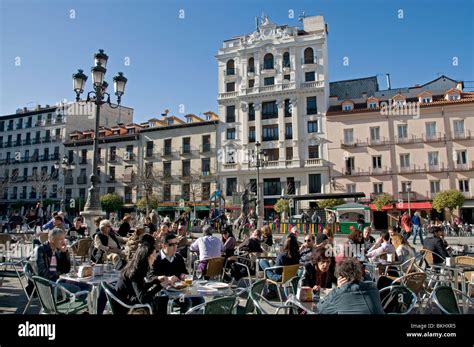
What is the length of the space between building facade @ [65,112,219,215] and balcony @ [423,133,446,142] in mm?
19733

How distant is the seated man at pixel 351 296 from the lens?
2305 millimetres

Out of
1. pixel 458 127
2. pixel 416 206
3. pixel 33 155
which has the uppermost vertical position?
pixel 458 127

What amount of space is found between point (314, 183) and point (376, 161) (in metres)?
6.09

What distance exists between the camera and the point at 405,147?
28.5 metres

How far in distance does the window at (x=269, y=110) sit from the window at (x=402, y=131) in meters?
11.8

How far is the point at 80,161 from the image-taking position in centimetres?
1855

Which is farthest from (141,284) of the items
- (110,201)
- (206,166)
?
(206,166)

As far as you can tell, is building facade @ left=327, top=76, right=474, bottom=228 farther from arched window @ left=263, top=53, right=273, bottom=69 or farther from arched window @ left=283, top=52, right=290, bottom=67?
arched window @ left=263, top=53, right=273, bottom=69

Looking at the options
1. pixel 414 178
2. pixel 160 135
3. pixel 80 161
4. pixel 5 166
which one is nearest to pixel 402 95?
pixel 414 178

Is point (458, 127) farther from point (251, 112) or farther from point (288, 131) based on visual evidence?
point (251, 112)

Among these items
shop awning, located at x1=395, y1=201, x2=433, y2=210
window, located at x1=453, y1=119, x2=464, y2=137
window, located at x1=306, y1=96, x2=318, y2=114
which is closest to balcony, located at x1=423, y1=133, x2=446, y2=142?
window, located at x1=453, y1=119, x2=464, y2=137

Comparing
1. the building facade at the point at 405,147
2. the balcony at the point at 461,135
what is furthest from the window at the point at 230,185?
the balcony at the point at 461,135

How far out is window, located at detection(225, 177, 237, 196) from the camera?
3241 cm
